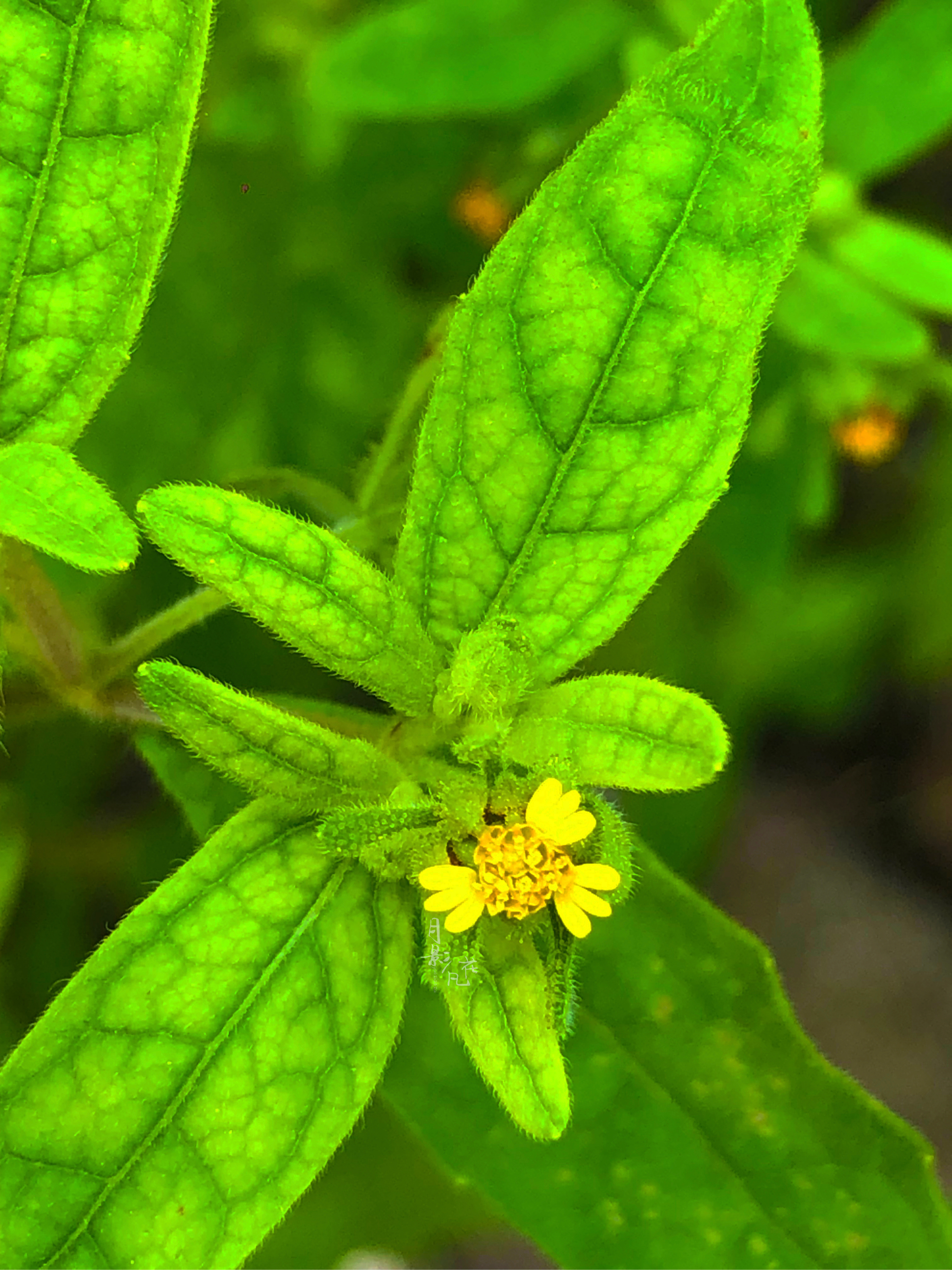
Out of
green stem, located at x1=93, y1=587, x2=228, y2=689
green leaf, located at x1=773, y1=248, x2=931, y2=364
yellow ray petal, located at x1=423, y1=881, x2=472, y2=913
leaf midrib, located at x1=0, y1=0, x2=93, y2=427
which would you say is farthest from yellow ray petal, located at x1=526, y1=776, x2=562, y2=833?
green leaf, located at x1=773, y1=248, x2=931, y2=364

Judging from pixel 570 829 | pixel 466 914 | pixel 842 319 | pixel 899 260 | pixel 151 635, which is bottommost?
pixel 151 635

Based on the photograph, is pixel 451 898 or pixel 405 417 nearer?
pixel 451 898

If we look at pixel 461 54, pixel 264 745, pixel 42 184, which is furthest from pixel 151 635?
pixel 461 54

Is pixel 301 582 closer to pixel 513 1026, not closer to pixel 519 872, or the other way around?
pixel 519 872

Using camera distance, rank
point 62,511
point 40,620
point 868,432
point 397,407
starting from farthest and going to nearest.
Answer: point 868,432, point 397,407, point 40,620, point 62,511

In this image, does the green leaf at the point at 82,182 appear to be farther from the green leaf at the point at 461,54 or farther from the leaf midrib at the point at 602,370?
the green leaf at the point at 461,54

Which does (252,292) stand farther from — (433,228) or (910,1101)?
(910,1101)

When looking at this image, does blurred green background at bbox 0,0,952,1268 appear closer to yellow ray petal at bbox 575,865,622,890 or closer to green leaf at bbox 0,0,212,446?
green leaf at bbox 0,0,212,446
